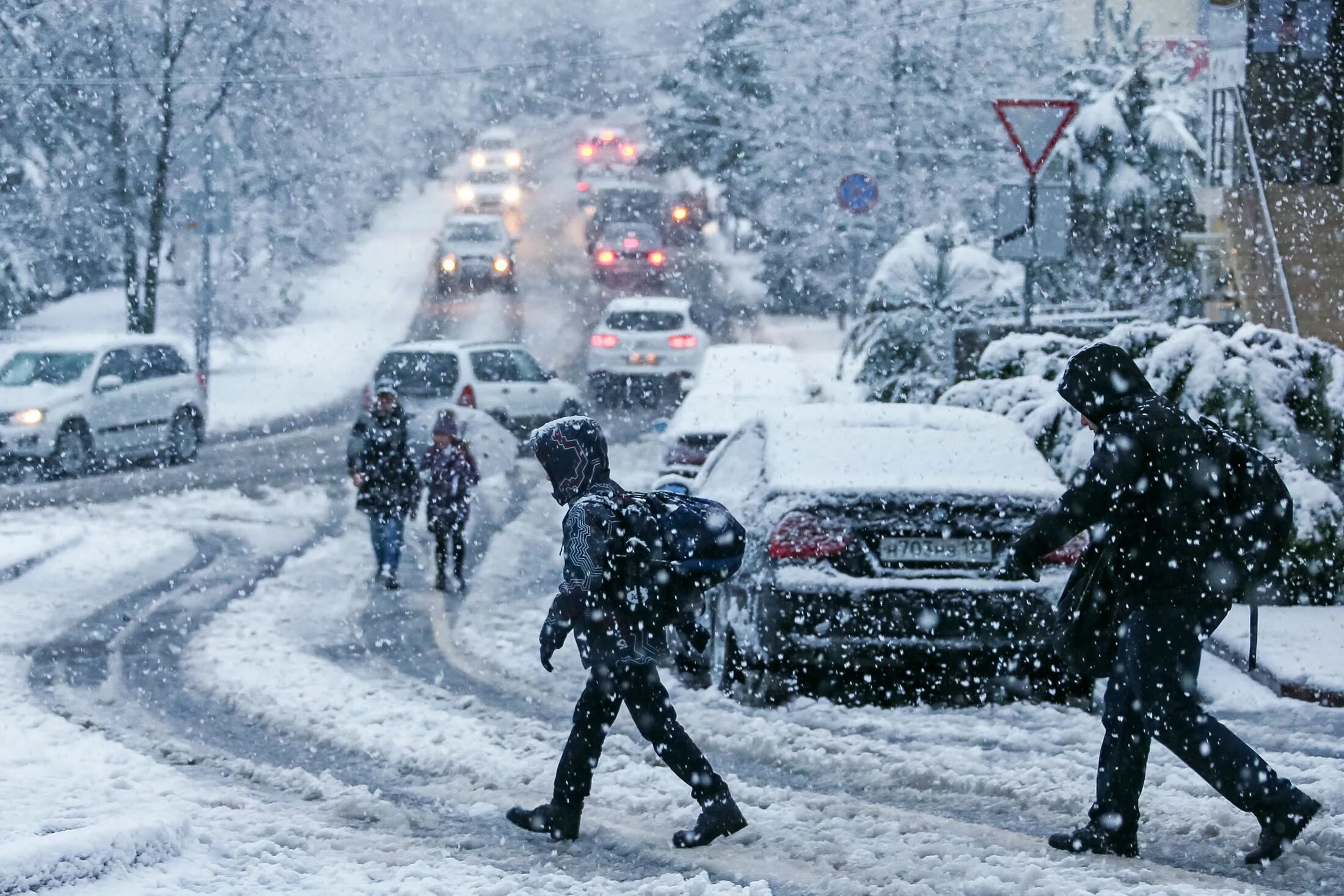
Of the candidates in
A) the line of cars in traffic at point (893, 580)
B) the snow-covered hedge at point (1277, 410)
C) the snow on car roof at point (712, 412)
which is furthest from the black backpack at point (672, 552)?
the snow on car roof at point (712, 412)

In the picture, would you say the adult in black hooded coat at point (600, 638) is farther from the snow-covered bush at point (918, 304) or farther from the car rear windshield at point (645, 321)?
the car rear windshield at point (645, 321)

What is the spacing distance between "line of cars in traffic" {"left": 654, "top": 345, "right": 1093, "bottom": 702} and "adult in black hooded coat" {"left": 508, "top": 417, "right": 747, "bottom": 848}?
1915mm

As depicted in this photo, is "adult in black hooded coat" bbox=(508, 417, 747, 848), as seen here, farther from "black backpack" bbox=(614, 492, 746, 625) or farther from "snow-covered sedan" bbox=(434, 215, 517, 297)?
"snow-covered sedan" bbox=(434, 215, 517, 297)

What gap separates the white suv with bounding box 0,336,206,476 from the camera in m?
20.8

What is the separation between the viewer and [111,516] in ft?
56.6

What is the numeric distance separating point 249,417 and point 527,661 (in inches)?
807

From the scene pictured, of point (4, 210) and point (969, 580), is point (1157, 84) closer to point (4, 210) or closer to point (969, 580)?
point (969, 580)

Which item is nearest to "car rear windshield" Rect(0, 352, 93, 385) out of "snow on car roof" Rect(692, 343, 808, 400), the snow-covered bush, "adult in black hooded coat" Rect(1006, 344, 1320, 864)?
"snow on car roof" Rect(692, 343, 808, 400)

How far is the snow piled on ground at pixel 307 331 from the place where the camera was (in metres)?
32.7

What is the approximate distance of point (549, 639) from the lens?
5.61 m

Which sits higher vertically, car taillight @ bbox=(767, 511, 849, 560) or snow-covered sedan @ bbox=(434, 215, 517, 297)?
snow-covered sedan @ bbox=(434, 215, 517, 297)

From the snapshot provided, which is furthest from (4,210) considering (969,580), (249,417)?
(969,580)

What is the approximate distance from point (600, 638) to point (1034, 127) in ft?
30.3

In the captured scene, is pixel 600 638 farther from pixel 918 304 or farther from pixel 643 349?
pixel 643 349
